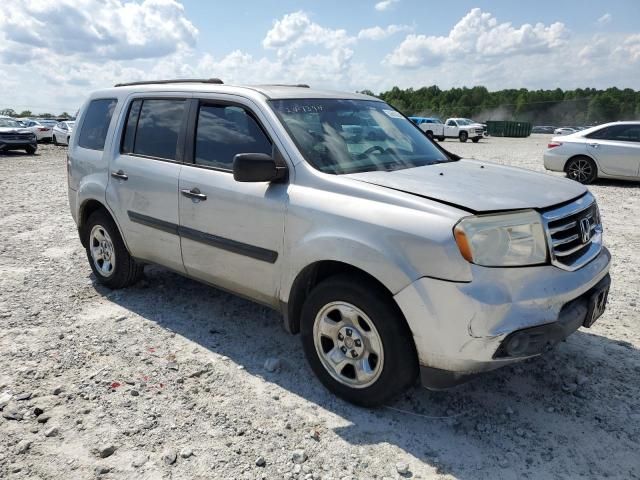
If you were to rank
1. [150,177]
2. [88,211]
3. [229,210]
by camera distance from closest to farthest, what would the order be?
[229,210] < [150,177] < [88,211]

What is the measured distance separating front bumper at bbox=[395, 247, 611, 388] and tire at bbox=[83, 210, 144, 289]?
3.06m

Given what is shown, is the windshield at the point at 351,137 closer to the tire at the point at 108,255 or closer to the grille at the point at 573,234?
the grille at the point at 573,234

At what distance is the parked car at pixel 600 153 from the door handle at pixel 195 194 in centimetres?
1051

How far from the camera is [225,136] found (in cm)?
383

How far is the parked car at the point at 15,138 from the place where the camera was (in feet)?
72.6

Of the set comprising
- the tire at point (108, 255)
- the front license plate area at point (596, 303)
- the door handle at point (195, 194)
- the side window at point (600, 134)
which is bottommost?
the tire at point (108, 255)

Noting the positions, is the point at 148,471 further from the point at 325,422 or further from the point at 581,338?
the point at 581,338

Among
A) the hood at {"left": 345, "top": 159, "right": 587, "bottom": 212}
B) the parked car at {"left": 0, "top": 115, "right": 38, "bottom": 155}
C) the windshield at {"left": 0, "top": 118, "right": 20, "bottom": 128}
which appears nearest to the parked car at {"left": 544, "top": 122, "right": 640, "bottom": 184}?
the hood at {"left": 345, "top": 159, "right": 587, "bottom": 212}

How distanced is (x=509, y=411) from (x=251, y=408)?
5.00 ft

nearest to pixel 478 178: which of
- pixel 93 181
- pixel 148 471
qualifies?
pixel 148 471

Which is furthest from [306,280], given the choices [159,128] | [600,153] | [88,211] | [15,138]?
[15,138]

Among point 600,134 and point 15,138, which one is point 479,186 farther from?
point 15,138

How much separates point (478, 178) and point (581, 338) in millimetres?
1638

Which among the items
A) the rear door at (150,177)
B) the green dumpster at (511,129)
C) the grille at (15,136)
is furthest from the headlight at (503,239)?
the green dumpster at (511,129)
